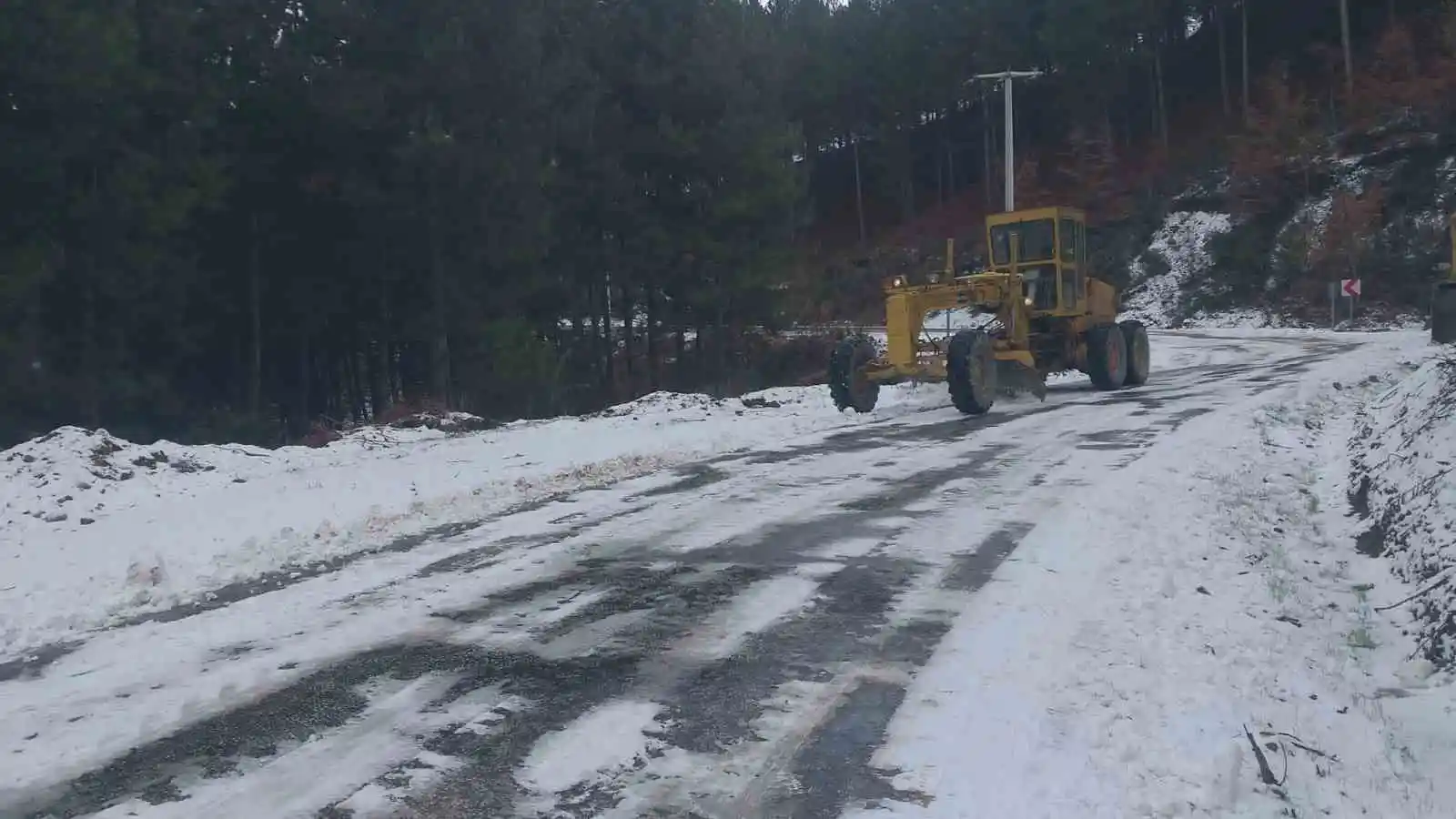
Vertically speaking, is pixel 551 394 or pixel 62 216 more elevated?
pixel 62 216

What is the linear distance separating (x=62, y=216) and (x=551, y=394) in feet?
35.9

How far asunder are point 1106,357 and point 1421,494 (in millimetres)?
12236

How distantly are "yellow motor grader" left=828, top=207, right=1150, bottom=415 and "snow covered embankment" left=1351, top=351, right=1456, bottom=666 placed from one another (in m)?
5.61

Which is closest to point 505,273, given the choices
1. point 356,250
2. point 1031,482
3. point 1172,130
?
point 356,250

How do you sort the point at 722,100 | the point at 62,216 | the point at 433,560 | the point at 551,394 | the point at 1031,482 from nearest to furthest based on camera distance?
the point at 433,560 → the point at 1031,482 → the point at 62,216 → the point at 551,394 → the point at 722,100

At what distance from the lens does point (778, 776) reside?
4.78 m

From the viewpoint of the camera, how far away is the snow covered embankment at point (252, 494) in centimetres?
827

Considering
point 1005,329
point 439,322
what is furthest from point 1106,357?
point 439,322

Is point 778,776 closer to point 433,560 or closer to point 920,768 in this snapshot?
point 920,768

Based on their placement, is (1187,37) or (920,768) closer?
(920,768)

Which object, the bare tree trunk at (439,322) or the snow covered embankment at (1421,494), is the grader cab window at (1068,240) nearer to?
the snow covered embankment at (1421,494)

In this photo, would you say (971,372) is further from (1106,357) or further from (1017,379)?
(1106,357)

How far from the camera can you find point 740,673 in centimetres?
600

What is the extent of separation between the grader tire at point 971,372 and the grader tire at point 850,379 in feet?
5.03
